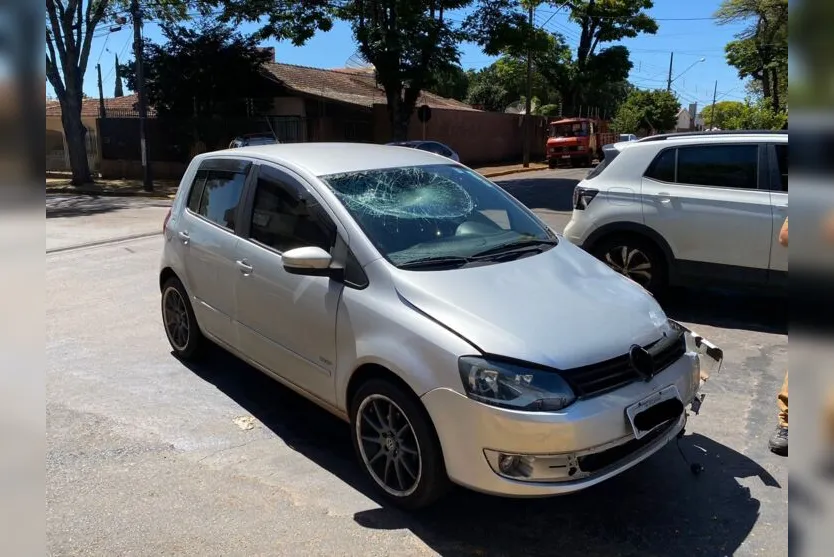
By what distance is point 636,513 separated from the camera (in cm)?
333

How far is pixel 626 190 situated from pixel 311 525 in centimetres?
482

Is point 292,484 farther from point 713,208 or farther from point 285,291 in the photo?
point 713,208

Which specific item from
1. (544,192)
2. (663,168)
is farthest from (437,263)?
(544,192)

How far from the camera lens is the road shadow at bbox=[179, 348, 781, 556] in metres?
3.08

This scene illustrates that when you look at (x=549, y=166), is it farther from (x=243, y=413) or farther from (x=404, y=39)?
(x=243, y=413)

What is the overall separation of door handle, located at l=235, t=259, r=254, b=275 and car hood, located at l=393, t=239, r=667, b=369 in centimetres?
128

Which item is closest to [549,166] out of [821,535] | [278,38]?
[278,38]

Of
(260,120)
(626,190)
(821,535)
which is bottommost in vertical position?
(821,535)

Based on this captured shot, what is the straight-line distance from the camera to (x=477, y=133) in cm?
3431

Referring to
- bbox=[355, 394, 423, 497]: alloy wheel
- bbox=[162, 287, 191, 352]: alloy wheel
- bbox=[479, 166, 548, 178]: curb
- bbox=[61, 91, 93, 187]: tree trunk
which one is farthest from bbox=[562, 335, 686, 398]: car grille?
bbox=[61, 91, 93, 187]: tree trunk

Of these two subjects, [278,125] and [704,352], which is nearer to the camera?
[704,352]

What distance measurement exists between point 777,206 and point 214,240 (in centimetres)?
479

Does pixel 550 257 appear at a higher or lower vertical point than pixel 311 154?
lower

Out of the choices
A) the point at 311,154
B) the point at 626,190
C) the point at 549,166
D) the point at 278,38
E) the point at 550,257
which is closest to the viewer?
the point at 550,257
